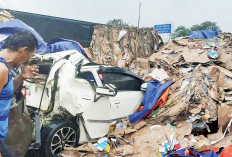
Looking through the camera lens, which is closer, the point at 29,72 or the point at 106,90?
the point at 29,72

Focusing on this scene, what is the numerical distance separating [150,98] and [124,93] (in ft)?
2.36

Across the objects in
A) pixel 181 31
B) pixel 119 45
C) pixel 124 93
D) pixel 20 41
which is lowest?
pixel 124 93

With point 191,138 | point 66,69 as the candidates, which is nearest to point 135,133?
point 191,138

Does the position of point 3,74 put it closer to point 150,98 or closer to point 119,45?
point 150,98

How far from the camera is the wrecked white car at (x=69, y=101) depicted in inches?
138

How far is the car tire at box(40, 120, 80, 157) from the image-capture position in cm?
348

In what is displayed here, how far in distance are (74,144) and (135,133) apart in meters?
1.19

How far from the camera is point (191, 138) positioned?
3900 mm

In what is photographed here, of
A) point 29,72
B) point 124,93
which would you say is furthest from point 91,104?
point 29,72

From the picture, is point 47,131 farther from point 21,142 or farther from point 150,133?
point 150,133

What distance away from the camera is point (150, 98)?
4836 millimetres

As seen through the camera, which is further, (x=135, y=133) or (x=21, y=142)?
(x=135, y=133)

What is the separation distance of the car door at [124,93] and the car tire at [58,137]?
0.79m

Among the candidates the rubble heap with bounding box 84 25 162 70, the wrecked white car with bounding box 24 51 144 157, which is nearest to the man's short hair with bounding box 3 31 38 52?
the wrecked white car with bounding box 24 51 144 157
